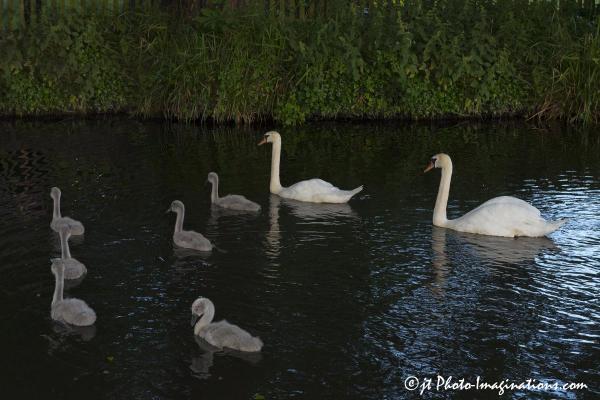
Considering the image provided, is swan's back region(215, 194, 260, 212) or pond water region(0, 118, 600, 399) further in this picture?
swan's back region(215, 194, 260, 212)

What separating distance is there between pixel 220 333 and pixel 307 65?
40.4ft

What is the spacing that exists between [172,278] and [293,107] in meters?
10.3

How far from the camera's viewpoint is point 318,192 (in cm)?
1354

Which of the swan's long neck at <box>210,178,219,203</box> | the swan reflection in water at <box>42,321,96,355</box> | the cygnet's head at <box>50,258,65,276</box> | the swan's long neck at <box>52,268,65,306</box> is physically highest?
the swan's long neck at <box>210,178,219,203</box>

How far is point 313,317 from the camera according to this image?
9.09 m

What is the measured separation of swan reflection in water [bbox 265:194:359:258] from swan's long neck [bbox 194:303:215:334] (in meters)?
3.19

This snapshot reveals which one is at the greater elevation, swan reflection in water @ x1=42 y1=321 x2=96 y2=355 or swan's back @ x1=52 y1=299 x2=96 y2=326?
swan's back @ x1=52 y1=299 x2=96 y2=326

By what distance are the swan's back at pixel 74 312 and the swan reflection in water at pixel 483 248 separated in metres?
3.61

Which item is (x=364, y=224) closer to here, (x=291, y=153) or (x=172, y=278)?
(x=172, y=278)

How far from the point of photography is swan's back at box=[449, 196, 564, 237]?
11.8 meters

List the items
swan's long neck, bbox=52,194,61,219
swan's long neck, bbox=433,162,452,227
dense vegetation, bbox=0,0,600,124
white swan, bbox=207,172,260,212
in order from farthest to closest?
dense vegetation, bbox=0,0,600,124 → white swan, bbox=207,172,260,212 → swan's long neck, bbox=433,162,452,227 → swan's long neck, bbox=52,194,61,219

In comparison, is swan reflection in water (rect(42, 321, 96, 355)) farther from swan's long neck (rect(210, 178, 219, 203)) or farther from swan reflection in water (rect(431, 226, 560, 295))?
swan's long neck (rect(210, 178, 219, 203))

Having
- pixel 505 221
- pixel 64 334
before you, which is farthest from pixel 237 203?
pixel 64 334

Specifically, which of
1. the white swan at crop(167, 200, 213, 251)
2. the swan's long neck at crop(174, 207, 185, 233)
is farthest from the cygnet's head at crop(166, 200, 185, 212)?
the white swan at crop(167, 200, 213, 251)
